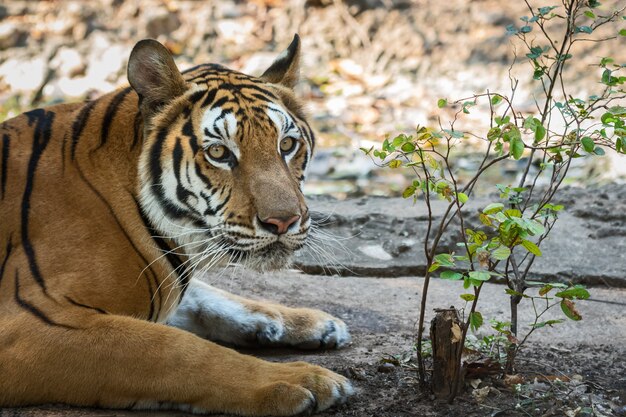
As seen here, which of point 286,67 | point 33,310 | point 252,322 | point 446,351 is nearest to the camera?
point 446,351

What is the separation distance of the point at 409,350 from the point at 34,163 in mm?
1620

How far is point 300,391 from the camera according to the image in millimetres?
2830

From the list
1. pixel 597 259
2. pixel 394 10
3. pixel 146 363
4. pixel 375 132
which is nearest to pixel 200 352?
pixel 146 363

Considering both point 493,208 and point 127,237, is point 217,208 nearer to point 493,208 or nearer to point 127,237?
point 127,237

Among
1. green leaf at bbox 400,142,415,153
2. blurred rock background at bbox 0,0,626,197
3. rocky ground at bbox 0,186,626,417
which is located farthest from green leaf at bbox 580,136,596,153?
blurred rock background at bbox 0,0,626,197

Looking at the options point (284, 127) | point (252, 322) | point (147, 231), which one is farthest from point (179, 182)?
point (252, 322)

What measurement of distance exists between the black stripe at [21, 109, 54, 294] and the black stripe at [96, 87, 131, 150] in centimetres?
21

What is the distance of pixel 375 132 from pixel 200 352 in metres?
6.62

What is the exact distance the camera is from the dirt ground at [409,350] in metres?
2.88

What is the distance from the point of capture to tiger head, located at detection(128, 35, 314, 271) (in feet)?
10.3

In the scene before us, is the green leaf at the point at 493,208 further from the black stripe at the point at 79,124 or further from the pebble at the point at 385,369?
the black stripe at the point at 79,124

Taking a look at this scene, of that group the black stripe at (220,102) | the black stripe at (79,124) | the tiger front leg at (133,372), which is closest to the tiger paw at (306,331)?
the tiger front leg at (133,372)

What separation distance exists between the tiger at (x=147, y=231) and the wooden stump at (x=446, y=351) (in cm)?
31

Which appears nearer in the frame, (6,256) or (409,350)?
(6,256)
